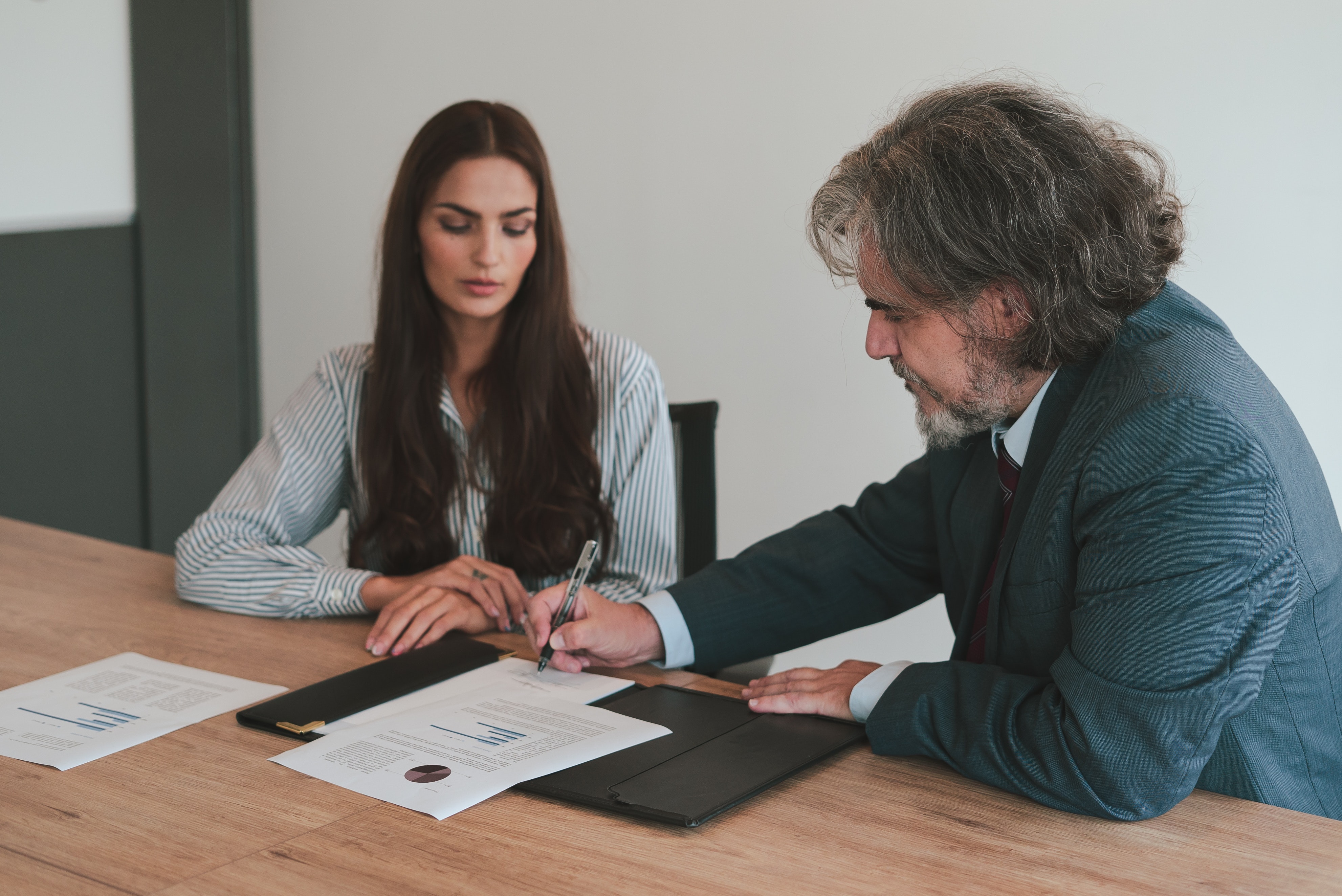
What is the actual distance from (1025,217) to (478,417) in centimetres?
124

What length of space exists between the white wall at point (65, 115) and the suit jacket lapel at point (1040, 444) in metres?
3.21

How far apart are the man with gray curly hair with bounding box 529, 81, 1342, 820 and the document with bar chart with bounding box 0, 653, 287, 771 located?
2.25 ft

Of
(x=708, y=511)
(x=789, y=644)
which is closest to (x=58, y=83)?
(x=708, y=511)

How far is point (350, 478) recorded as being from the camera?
2.20m

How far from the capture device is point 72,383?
364cm

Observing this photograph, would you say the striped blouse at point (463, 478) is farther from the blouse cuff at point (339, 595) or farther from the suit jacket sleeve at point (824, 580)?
the suit jacket sleeve at point (824, 580)

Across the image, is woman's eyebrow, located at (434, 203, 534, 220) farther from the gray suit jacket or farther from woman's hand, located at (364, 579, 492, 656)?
the gray suit jacket

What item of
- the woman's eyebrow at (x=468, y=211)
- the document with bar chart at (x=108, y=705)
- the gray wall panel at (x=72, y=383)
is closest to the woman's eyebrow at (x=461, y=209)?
the woman's eyebrow at (x=468, y=211)

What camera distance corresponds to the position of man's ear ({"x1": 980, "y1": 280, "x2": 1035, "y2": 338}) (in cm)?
126

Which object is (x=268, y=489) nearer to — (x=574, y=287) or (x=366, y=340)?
(x=574, y=287)

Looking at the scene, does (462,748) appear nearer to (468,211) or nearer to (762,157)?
(468,211)

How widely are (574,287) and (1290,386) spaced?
193cm

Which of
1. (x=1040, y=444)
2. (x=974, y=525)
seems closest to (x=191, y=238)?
(x=974, y=525)

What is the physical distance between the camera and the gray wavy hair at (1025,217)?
121 centimetres
